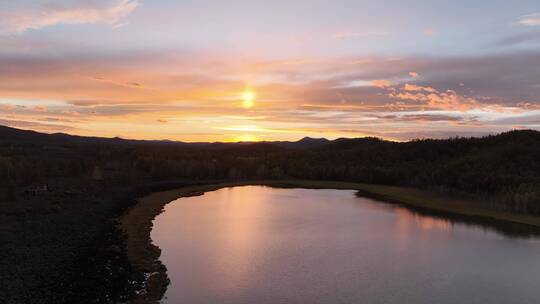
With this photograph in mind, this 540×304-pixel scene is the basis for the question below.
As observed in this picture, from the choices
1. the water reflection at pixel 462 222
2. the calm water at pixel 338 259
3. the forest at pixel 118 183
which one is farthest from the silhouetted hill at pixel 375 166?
the calm water at pixel 338 259

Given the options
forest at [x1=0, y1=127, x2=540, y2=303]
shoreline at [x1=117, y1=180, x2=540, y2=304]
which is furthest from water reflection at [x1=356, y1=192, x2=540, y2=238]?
forest at [x1=0, y1=127, x2=540, y2=303]

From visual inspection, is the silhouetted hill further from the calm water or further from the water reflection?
the calm water

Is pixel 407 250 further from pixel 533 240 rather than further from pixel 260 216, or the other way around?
pixel 260 216

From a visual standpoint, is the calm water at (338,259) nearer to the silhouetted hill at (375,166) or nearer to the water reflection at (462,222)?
the water reflection at (462,222)

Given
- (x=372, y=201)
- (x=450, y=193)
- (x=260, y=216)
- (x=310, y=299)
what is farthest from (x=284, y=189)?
(x=310, y=299)

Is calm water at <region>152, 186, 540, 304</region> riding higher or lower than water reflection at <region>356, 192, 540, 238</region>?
lower

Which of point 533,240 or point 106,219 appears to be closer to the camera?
point 533,240

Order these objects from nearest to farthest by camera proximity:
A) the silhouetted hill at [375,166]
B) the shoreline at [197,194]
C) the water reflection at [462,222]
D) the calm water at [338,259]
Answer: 1. the calm water at [338,259]
2. the shoreline at [197,194]
3. the water reflection at [462,222]
4. the silhouetted hill at [375,166]
